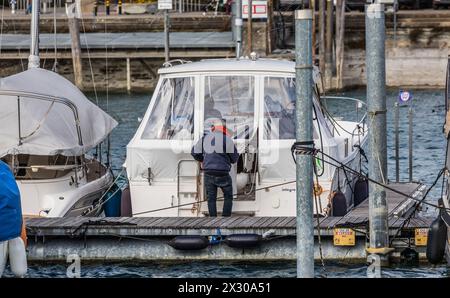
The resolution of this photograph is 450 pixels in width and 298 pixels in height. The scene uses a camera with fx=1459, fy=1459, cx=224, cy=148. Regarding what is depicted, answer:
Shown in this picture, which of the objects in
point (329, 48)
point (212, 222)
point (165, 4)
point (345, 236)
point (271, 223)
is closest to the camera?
point (345, 236)

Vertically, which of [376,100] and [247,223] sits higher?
[376,100]

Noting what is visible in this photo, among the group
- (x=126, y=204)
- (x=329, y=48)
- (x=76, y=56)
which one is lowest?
(x=76, y=56)

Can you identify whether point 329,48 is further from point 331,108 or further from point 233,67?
point 233,67

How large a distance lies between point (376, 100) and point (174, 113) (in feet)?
14.5

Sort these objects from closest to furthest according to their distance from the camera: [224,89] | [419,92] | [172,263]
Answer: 1. [172,263]
2. [224,89]
3. [419,92]

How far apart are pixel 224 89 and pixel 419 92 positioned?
2950 centimetres

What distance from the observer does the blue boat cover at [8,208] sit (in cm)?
1206

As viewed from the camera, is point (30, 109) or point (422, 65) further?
point (422, 65)

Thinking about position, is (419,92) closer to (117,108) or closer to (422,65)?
(422,65)

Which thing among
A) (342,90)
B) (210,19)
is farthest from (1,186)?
(210,19)

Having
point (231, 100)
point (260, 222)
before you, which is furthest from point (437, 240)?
point (231, 100)

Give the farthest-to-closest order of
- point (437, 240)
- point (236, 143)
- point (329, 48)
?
point (329, 48), point (236, 143), point (437, 240)

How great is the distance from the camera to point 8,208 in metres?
12.1

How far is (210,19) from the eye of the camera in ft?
172
